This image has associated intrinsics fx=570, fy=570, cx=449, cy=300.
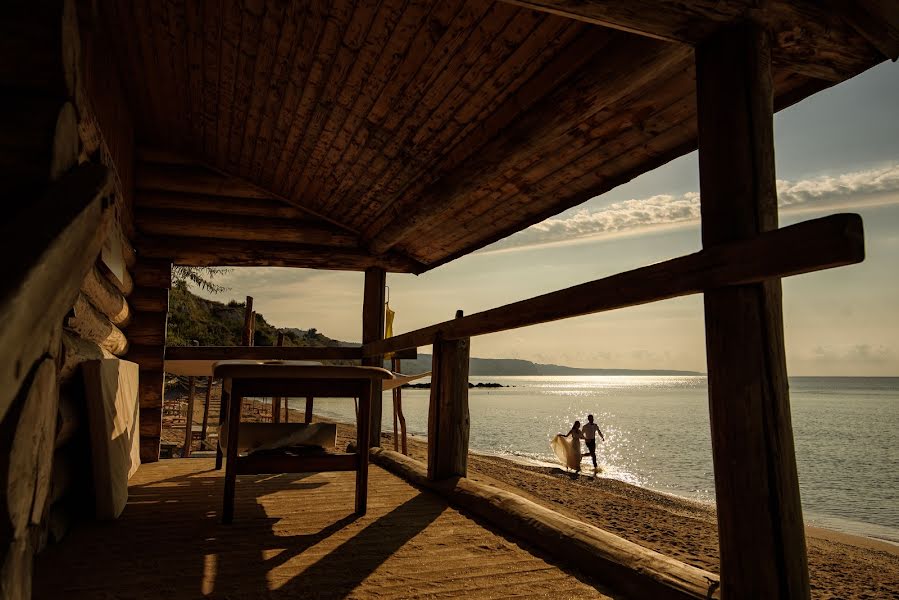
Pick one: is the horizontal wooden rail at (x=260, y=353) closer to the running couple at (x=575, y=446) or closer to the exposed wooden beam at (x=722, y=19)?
the exposed wooden beam at (x=722, y=19)

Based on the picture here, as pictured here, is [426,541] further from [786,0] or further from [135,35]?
[135,35]

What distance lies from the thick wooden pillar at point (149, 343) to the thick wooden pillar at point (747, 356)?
245 inches

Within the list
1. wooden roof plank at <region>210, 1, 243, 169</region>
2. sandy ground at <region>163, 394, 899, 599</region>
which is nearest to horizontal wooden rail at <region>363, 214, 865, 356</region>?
wooden roof plank at <region>210, 1, 243, 169</region>

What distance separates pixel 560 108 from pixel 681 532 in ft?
29.4

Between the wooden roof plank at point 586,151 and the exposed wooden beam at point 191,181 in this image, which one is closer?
the wooden roof plank at point 586,151

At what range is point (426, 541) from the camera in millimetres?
3039

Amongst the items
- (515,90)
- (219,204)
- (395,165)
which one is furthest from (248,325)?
(515,90)

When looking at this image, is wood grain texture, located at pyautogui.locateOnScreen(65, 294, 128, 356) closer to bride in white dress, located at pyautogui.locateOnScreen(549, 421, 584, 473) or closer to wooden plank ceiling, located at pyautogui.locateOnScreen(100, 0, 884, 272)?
wooden plank ceiling, located at pyautogui.locateOnScreen(100, 0, 884, 272)

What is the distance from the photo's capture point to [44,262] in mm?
1247

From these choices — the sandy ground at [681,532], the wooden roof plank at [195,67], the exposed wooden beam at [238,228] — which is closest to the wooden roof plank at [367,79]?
the wooden roof plank at [195,67]

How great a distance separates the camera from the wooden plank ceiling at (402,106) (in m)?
3.17

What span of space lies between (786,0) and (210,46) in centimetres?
406

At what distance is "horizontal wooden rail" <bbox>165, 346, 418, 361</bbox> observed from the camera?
7.00 meters

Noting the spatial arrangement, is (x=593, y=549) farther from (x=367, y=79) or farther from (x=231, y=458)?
(x=367, y=79)
